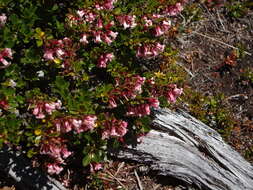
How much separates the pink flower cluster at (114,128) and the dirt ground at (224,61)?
4.91 feet

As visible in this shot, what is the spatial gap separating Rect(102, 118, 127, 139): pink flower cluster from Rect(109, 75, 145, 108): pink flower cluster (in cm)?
17

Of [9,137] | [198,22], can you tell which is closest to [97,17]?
[9,137]

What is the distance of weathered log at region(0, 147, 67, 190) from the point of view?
156 inches

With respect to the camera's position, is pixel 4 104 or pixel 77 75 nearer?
pixel 4 104

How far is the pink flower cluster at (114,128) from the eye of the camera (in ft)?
12.1

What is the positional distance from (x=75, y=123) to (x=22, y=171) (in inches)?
38.1

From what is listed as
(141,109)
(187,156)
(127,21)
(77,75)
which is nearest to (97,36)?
(127,21)

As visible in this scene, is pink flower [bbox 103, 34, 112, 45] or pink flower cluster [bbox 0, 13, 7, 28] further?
pink flower [bbox 103, 34, 112, 45]

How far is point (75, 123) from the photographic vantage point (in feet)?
11.3

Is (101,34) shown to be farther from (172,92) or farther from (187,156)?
(187,156)

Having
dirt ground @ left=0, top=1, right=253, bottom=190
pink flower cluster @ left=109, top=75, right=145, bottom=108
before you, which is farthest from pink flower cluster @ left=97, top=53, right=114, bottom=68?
dirt ground @ left=0, top=1, right=253, bottom=190

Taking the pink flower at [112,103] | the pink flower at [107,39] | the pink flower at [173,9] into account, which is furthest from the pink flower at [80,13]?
the pink flower at [173,9]

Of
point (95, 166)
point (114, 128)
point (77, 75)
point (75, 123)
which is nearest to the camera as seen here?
point (75, 123)

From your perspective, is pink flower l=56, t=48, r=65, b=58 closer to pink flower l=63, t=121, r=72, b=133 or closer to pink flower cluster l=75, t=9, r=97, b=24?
pink flower cluster l=75, t=9, r=97, b=24
